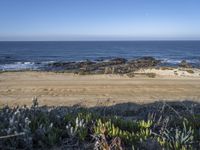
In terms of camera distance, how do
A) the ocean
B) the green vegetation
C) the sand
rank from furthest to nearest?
the ocean < the sand < the green vegetation

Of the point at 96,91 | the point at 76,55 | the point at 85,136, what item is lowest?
the point at 76,55

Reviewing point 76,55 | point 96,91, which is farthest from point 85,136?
point 76,55

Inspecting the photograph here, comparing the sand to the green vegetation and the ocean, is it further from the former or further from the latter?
the ocean

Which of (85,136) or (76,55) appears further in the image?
(76,55)

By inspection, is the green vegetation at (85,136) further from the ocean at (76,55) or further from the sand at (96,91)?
the ocean at (76,55)

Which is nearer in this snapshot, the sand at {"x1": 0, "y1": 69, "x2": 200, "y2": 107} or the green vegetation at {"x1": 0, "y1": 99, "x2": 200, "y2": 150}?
the green vegetation at {"x1": 0, "y1": 99, "x2": 200, "y2": 150}

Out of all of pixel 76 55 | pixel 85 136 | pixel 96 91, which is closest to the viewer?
pixel 85 136

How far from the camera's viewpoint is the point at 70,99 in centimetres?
1706

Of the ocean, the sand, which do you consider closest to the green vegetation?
the sand

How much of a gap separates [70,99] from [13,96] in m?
3.15

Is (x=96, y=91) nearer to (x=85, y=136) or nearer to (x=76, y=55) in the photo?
(x=85, y=136)

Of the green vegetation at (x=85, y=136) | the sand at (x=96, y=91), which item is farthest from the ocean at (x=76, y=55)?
the green vegetation at (x=85, y=136)

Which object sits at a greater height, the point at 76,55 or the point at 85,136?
the point at 85,136

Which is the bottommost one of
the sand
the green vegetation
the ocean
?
the ocean
